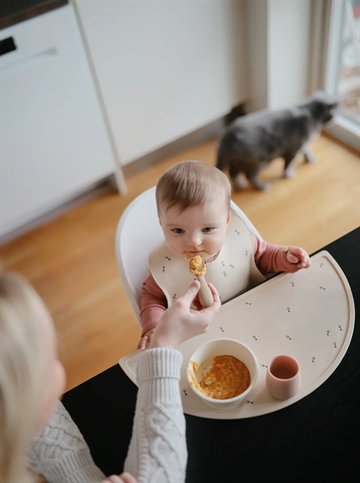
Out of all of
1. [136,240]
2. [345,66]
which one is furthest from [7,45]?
[345,66]

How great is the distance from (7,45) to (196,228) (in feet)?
3.70

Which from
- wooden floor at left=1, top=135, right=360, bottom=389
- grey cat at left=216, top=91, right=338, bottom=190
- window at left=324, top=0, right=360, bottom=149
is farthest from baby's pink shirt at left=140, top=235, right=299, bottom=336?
window at left=324, top=0, right=360, bottom=149

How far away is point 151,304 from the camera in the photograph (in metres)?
1.14

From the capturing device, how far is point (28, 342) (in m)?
0.62

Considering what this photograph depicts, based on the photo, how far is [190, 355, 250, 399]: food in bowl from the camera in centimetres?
87

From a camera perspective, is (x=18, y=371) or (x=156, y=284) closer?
(x=18, y=371)

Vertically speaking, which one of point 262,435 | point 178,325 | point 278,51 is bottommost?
point 278,51

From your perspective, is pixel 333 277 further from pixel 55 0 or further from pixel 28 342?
pixel 55 0

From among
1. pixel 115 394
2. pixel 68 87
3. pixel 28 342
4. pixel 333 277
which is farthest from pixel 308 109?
pixel 28 342

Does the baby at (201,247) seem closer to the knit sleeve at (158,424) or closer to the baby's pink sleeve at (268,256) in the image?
the baby's pink sleeve at (268,256)

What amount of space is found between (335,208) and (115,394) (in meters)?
1.51

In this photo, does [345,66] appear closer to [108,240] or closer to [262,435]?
[108,240]

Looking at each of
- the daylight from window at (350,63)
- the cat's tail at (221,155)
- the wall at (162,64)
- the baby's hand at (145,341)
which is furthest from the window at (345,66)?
→ the baby's hand at (145,341)

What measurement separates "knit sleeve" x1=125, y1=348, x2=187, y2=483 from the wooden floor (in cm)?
98
